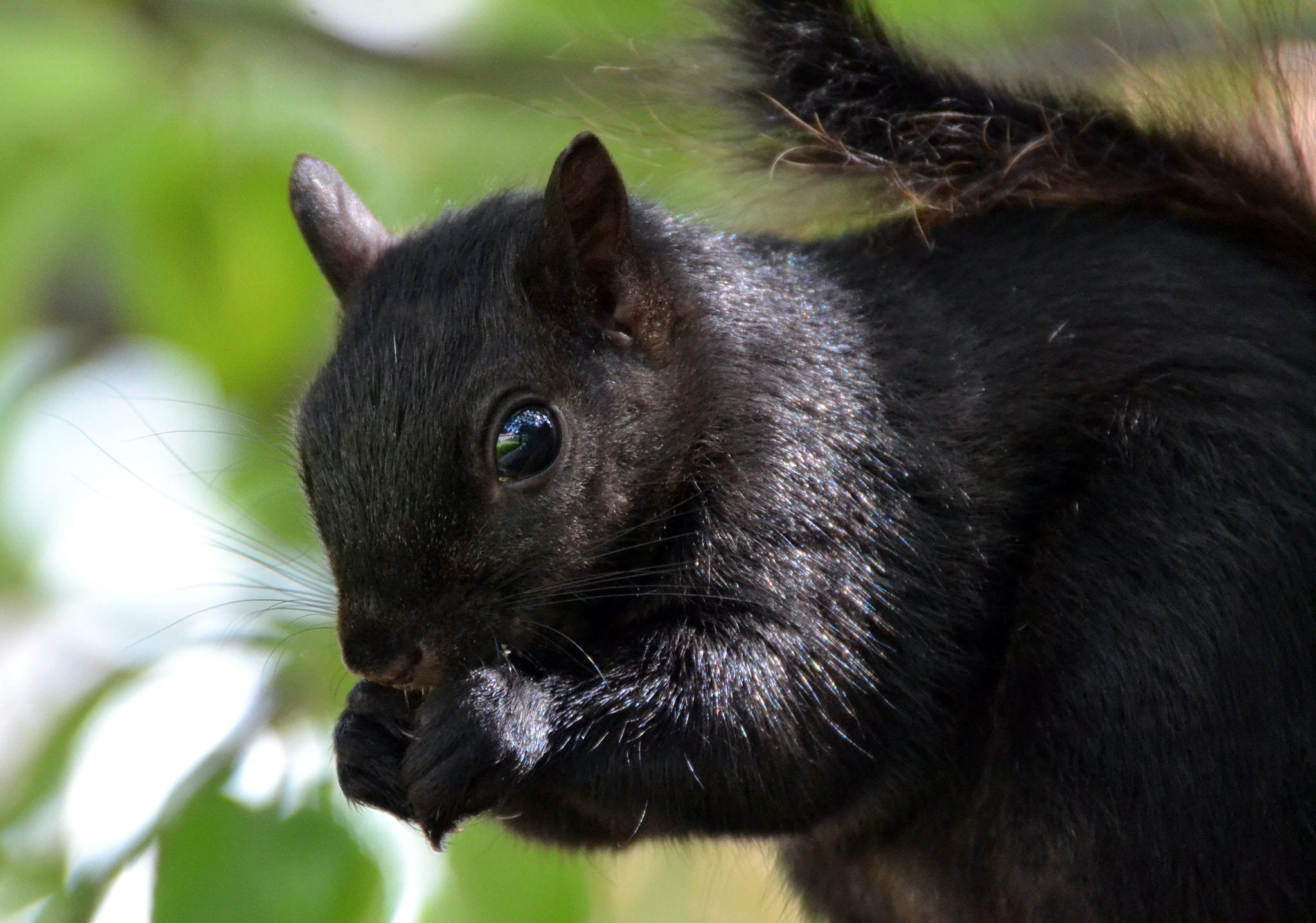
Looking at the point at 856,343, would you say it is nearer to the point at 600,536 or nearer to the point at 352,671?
the point at 600,536

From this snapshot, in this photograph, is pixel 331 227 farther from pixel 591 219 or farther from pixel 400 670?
pixel 400 670

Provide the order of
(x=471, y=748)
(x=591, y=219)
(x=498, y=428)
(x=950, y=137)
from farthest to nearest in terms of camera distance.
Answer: (x=950, y=137) → (x=591, y=219) → (x=498, y=428) → (x=471, y=748)

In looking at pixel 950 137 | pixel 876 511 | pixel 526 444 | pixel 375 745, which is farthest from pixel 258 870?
pixel 950 137

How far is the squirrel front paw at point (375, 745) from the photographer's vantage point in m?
2.58

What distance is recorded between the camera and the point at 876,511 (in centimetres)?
277

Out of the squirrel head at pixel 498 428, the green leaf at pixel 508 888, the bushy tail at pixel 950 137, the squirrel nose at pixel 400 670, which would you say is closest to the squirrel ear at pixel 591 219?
the squirrel head at pixel 498 428

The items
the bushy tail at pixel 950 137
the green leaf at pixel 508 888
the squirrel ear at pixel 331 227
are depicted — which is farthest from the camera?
the squirrel ear at pixel 331 227

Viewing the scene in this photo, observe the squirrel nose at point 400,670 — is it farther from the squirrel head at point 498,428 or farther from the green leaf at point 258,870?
the green leaf at point 258,870

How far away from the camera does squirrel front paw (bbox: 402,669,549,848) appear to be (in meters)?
2.41

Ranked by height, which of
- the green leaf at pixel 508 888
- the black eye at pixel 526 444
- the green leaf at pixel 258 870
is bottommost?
the green leaf at pixel 508 888

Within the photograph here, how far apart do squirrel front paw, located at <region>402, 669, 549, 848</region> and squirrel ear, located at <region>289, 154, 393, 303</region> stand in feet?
3.02

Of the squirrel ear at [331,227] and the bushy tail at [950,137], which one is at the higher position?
the bushy tail at [950,137]

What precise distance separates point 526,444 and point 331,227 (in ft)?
2.50

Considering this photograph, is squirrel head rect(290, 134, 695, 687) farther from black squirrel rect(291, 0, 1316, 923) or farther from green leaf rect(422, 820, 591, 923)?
green leaf rect(422, 820, 591, 923)
